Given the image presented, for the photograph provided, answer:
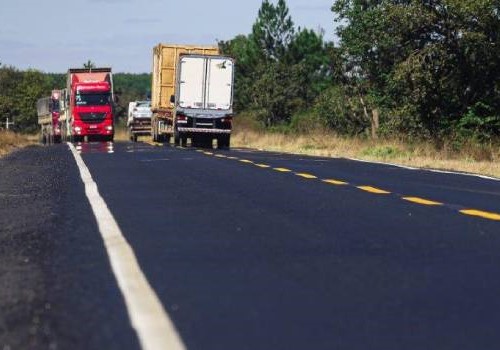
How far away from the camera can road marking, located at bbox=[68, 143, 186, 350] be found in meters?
5.36

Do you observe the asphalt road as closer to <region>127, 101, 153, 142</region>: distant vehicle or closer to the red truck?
the red truck

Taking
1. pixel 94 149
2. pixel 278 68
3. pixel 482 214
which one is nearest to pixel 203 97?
pixel 94 149

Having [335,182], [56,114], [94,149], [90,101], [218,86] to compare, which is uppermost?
[218,86]

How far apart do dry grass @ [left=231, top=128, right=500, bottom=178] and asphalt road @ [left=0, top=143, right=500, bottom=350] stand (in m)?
10.2

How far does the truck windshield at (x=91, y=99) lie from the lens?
58.7 metres

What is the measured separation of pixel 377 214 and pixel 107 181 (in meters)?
6.79

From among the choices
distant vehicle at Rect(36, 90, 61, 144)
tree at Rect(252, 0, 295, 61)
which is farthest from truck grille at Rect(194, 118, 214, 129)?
tree at Rect(252, 0, 295, 61)

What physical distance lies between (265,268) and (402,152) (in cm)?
2551

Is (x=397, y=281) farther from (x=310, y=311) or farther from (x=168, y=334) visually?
(x=168, y=334)

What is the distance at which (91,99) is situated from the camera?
193ft

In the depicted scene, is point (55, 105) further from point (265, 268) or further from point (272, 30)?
point (265, 268)

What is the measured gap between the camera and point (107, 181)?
1800 cm

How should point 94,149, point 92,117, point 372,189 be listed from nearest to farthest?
1. point 372,189
2. point 94,149
3. point 92,117

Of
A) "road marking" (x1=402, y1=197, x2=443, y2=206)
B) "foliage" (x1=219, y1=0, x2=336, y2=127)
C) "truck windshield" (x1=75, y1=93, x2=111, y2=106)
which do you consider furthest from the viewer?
"foliage" (x1=219, y1=0, x2=336, y2=127)
